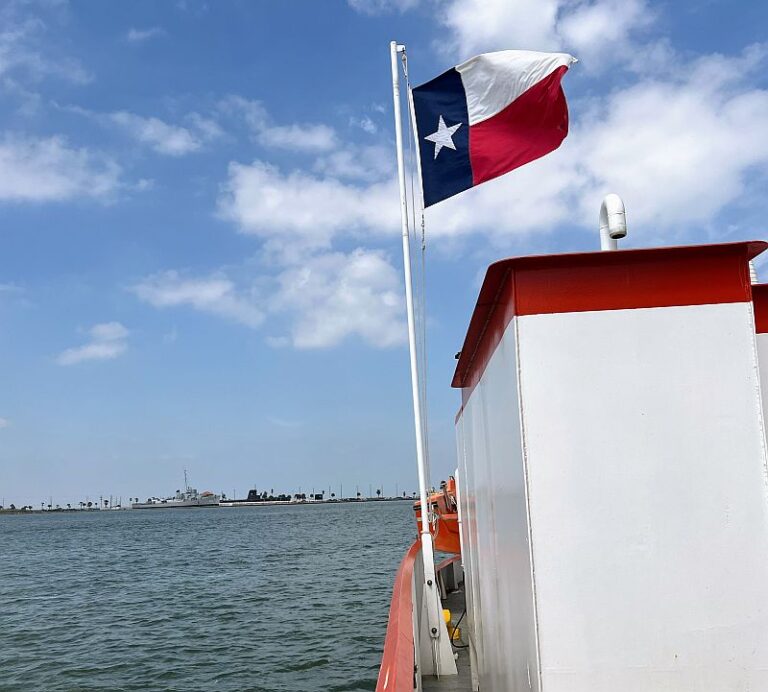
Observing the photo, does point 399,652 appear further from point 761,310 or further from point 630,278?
point 761,310

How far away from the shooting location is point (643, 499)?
11.4 ft

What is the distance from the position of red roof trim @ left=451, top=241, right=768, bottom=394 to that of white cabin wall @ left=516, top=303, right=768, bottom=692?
63 mm

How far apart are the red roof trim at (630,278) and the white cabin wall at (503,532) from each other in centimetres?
24

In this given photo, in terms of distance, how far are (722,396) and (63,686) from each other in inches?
586

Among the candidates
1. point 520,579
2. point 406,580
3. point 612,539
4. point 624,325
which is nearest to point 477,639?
point 406,580

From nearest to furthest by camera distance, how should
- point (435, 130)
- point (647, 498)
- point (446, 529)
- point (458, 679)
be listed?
point (647, 498)
point (435, 130)
point (458, 679)
point (446, 529)

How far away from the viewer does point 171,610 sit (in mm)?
23516

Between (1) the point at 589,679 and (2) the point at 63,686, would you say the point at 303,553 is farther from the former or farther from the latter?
(1) the point at 589,679

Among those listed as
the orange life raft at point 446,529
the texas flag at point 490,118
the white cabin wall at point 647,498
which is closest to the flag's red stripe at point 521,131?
the texas flag at point 490,118

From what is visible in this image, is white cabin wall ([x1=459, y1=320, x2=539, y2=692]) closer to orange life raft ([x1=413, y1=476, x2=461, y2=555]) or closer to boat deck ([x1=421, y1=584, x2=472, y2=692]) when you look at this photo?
boat deck ([x1=421, y1=584, x2=472, y2=692])

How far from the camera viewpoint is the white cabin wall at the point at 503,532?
3.68 m

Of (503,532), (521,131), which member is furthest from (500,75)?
(503,532)

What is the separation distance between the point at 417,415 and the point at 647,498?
11.2 feet

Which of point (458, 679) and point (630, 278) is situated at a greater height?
point (630, 278)
